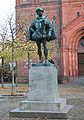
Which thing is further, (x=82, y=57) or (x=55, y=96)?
(x=82, y=57)

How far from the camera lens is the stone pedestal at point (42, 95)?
483 inches

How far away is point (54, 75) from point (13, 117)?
243 centimetres

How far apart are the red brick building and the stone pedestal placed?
93.3 feet

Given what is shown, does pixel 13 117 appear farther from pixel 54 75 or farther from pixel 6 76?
pixel 6 76

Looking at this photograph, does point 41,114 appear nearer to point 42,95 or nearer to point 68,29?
point 42,95

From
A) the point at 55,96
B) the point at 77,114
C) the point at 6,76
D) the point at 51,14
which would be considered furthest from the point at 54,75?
the point at 6,76

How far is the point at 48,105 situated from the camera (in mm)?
12375

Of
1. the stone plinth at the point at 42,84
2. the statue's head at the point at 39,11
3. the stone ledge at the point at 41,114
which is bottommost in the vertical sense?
the stone ledge at the point at 41,114

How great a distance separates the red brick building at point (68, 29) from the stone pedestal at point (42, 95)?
93.3ft

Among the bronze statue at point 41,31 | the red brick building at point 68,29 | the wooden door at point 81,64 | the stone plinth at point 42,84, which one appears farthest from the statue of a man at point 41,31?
the wooden door at point 81,64

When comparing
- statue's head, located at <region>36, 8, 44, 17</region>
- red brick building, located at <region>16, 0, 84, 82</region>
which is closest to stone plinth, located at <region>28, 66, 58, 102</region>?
statue's head, located at <region>36, 8, 44, 17</region>

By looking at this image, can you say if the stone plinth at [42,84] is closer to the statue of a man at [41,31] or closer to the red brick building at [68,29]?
the statue of a man at [41,31]

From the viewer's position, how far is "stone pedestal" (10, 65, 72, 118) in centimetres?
1227

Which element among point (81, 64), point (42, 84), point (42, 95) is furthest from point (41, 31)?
point (81, 64)
